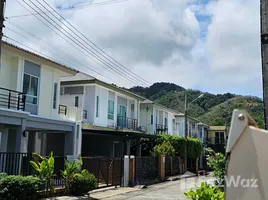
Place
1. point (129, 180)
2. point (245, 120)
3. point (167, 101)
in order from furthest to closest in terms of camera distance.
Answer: point (167, 101)
point (129, 180)
point (245, 120)

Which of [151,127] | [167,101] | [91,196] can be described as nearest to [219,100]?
[167,101]

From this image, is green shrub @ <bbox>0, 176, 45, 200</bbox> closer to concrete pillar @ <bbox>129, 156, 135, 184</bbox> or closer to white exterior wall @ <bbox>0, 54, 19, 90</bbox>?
white exterior wall @ <bbox>0, 54, 19, 90</bbox>

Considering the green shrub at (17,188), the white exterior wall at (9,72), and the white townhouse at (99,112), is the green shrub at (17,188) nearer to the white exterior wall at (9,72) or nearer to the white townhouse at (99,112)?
the white exterior wall at (9,72)

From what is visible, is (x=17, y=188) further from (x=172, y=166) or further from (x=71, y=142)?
(x=172, y=166)

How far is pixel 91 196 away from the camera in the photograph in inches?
606

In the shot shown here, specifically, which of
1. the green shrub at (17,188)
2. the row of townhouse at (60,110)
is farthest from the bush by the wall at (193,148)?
the green shrub at (17,188)

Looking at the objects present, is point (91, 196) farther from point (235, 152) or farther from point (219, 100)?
point (219, 100)

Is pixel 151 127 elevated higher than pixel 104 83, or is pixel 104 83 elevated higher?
pixel 104 83

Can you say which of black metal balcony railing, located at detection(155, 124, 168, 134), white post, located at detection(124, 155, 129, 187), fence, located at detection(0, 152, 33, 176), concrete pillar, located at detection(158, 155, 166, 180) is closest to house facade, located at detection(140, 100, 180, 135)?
black metal balcony railing, located at detection(155, 124, 168, 134)

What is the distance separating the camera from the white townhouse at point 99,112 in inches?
1077

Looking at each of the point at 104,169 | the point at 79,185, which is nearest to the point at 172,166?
the point at 104,169

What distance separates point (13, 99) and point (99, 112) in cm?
1118

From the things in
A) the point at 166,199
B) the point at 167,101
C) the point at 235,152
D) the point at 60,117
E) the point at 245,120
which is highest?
the point at 167,101

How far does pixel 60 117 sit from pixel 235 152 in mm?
20501
